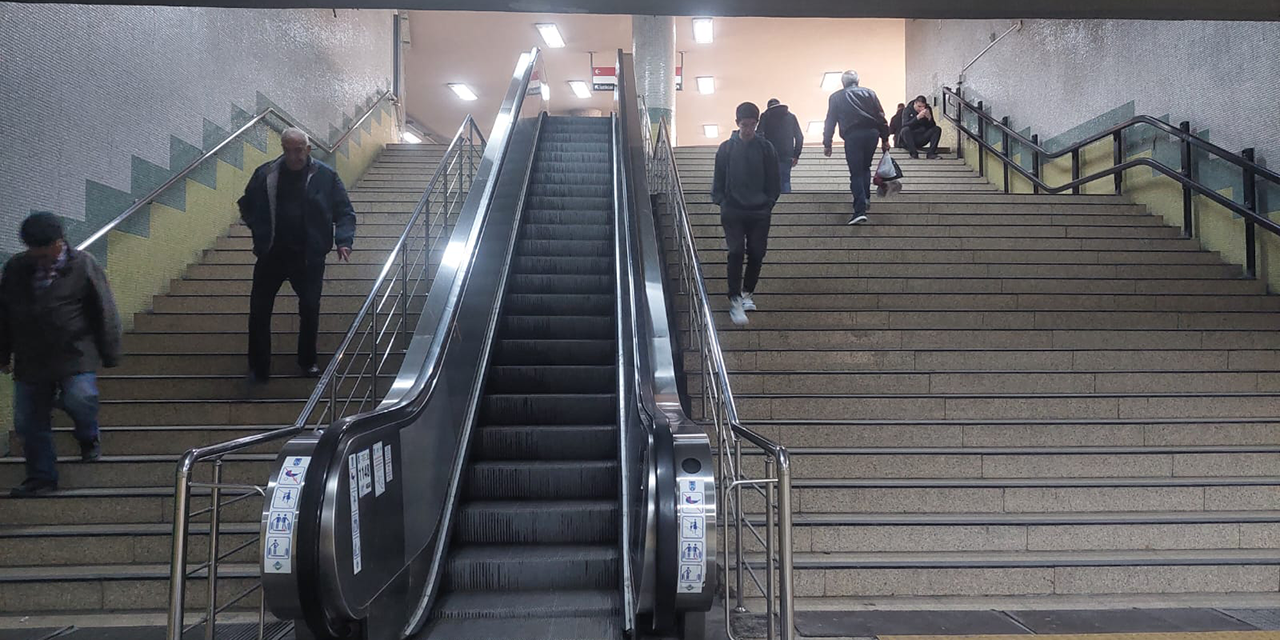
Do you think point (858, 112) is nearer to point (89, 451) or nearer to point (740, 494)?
point (740, 494)

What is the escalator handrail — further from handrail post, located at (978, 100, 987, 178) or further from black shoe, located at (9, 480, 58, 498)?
handrail post, located at (978, 100, 987, 178)

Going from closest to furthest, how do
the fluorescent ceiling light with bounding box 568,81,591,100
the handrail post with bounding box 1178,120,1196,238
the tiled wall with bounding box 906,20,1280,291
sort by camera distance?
the tiled wall with bounding box 906,20,1280,291 → the handrail post with bounding box 1178,120,1196,238 → the fluorescent ceiling light with bounding box 568,81,591,100

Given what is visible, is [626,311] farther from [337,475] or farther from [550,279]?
[337,475]

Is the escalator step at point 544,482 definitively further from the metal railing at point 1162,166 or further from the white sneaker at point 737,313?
the metal railing at point 1162,166

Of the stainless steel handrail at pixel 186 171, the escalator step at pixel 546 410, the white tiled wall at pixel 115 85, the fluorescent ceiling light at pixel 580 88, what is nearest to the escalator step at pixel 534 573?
the escalator step at pixel 546 410

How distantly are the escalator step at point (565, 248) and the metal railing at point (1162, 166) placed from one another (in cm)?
472

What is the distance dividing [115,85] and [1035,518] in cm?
639

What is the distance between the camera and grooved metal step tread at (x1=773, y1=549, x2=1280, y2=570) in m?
3.53

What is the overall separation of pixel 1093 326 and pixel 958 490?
88.4 inches

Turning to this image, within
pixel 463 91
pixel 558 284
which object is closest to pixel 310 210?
pixel 558 284

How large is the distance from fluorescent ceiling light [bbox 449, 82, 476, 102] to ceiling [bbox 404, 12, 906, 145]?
18cm

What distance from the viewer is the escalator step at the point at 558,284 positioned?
5820 millimetres

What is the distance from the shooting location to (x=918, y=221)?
7.30 metres

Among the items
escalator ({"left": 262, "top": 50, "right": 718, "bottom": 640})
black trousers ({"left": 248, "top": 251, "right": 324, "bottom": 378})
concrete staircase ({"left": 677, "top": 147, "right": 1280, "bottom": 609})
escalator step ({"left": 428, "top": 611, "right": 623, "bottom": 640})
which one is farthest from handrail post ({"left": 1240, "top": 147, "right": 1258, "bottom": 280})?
black trousers ({"left": 248, "top": 251, "right": 324, "bottom": 378})
